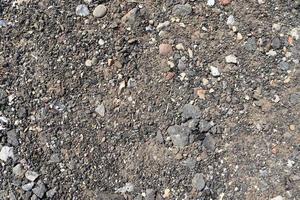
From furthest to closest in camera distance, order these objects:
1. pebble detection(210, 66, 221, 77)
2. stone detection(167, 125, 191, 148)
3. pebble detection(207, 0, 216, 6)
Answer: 1. pebble detection(207, 0, 216, 6)
2. pebble detection(210, 66, 221, 77)
3. stone detection(167, 125, 191, 148)

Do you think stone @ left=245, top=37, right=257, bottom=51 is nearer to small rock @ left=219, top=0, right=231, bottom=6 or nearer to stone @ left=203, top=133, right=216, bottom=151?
small rock @ left=219, top=0, right=231, bottom=6

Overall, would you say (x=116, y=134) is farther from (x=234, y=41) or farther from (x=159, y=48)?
(x=234, y=41)

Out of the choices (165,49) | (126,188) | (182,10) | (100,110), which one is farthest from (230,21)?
(126,188)

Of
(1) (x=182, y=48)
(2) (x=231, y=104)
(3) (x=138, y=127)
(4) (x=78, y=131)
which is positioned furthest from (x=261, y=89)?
(4) (x=78, y=131)

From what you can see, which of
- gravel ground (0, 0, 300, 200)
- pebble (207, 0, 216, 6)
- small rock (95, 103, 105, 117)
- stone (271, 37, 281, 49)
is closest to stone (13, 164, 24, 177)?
gravel ground (0, 0, 300, 200)

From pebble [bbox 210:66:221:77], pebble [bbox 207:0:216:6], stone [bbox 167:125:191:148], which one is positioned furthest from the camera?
pebble [bbox 207:0:216:6]

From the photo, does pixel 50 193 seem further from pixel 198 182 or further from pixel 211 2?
pixel 211 2
